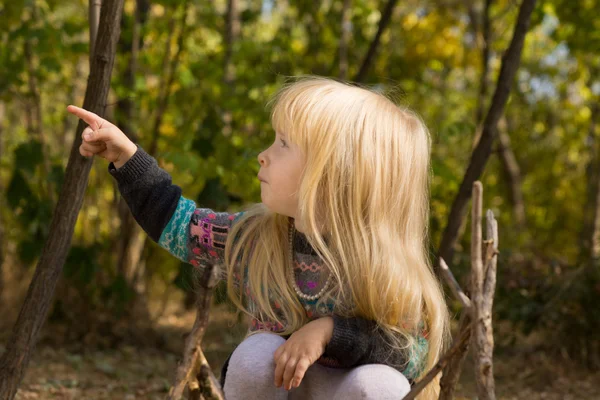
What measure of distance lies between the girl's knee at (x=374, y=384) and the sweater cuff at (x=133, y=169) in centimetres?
64

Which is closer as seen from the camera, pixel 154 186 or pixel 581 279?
pixel 154 186

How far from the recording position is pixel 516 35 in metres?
2.74

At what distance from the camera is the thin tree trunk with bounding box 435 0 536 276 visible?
272cm

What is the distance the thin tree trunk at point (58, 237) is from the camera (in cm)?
196

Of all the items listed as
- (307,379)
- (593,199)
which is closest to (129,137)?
(307,379)

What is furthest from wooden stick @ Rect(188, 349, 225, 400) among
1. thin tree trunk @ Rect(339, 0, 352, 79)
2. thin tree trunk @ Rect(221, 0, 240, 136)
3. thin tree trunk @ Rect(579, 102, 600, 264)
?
thin tree trunk @ Rect(579, 102, 600, 264)

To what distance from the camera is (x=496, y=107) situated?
9.20ft

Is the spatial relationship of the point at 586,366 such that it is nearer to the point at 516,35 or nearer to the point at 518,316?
the point at 518,316

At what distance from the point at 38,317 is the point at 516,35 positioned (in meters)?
1.80

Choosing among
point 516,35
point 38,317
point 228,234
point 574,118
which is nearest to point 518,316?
point 516,35

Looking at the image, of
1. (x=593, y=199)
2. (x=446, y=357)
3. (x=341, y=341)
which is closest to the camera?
(x=446, y=357)

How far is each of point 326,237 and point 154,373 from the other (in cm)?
169

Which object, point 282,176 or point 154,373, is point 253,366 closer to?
point 282,176

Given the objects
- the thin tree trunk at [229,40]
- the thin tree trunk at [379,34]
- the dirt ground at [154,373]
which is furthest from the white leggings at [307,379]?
the thin tree trunk at [229,40]
